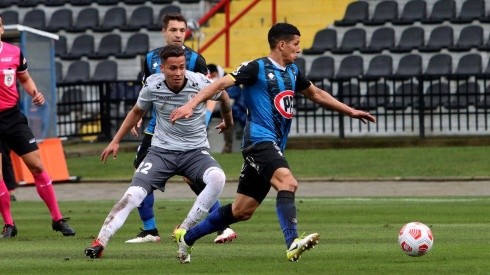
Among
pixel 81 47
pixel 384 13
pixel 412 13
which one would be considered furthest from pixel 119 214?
pixel 81 47

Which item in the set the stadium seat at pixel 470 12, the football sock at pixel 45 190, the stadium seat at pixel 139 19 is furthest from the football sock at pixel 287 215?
the stadium seat at pixel 139 19

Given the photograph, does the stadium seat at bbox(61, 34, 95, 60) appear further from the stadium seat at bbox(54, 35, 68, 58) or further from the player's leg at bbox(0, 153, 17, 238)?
the player's leg at bbox(0, 153, 17, 238)

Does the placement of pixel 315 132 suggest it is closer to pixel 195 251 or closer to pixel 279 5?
pixel 279 5

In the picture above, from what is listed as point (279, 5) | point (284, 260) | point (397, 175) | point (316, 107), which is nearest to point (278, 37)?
point (284, 260)

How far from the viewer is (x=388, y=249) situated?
42.0 feet

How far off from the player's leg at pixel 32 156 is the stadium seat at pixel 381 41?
17.5 meters

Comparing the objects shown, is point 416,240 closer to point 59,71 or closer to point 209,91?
point 209,91

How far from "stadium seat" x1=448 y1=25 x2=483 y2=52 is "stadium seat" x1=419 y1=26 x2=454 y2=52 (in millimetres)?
165

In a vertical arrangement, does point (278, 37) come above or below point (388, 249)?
above

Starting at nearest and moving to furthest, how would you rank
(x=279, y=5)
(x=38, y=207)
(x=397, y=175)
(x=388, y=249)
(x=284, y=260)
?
1. (x=284, y=260)
2. (x=388, y=249)
3. (x=38, y=207)
4. (x=397, y=175)
5. (x=279, y=5)

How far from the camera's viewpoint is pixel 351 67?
31.8 metres

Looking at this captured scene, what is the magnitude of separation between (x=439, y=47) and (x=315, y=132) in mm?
3574

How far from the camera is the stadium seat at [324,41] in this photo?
1284 inches

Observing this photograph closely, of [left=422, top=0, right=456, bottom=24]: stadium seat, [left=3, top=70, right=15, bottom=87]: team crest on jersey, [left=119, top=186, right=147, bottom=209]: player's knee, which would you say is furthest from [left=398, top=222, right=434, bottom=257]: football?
[left=422, top=0, right=456, bottom=24]: stadium seat
